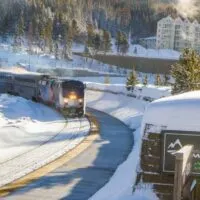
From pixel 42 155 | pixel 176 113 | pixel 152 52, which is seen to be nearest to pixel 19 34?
pixel 152 52

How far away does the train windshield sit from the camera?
38.7 m

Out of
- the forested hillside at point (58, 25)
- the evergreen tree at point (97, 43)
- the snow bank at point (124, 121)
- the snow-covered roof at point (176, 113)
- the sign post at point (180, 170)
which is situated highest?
the forested hillside at point (58, 25)

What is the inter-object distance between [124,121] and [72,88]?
17.2ft

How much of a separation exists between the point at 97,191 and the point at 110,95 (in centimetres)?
3583

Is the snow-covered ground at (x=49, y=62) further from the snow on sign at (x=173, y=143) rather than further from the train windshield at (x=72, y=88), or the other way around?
the snow on sign at (x=173, y=143)

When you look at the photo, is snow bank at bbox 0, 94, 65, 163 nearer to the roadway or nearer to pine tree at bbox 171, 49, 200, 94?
the roadway

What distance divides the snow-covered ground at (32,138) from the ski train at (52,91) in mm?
1290

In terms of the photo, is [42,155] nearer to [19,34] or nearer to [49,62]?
[49,62]

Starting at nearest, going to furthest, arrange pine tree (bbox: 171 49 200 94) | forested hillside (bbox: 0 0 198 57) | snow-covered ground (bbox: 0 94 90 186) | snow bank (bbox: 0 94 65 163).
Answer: snow-covered ground (bbox: 0 94 90 186) → snow bank (bbox: 0 94 65 163) → pine tree (bbox: 171 49 200 94) → forested hillside (bbox: 0 0 198 57)

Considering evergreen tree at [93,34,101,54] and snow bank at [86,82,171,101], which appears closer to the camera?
snow bank at [86,82,171,101]

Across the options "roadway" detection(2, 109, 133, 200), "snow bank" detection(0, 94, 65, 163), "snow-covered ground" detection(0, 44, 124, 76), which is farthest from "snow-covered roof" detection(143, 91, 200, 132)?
"snow-covered ground" detection(0, 44, 124, 76)

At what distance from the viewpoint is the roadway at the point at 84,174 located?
50.2 feet

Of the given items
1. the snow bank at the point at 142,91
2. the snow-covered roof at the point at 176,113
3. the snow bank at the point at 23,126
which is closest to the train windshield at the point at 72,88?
the snow bank at the point at 23,126

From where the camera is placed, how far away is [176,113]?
9242 millimetres
